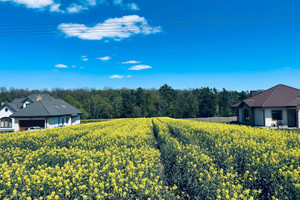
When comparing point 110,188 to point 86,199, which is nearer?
point 86,199

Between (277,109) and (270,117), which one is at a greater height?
(277,109)

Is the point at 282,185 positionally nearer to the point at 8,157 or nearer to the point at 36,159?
the point at 36,159

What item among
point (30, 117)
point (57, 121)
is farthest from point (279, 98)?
point (30, 117)

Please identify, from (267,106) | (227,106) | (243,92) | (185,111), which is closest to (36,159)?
(267,106)

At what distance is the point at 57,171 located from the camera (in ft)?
12.9

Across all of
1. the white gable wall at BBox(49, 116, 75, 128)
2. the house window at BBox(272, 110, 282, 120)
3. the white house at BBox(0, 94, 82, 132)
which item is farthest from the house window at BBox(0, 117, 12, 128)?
the house window at BBox(272, 110, 282, 120)

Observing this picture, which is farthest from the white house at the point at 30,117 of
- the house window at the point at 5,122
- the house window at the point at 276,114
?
the house window at the point at 276,114

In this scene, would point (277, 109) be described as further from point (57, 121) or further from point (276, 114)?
point (57, 121)

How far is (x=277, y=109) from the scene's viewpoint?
2445cm

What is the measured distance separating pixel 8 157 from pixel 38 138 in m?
3.73

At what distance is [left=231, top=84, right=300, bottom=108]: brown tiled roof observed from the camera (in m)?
24.4

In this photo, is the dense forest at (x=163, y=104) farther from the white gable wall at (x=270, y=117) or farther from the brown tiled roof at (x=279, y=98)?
the white gable wall at (x=270, y=117)

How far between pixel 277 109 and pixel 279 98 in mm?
2502

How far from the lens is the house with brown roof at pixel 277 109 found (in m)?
23.9
